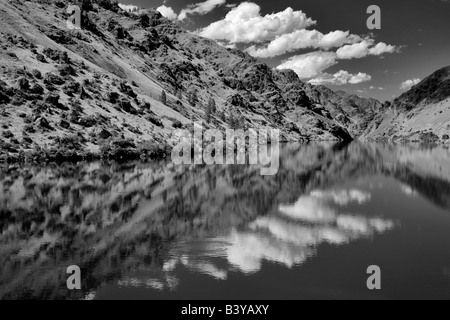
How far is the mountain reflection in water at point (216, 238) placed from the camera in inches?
973

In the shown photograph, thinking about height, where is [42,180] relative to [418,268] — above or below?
above

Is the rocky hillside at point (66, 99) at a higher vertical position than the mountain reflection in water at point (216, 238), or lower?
higher

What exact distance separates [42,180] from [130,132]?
5293cm

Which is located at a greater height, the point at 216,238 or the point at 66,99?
the point at 66,99

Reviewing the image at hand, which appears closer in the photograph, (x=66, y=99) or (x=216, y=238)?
(x=216, y=238)

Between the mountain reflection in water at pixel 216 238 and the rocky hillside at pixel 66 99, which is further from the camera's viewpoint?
the rocky hillside at pixel 66 99

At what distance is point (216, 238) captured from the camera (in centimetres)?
3569

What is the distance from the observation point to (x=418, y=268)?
27.9 m

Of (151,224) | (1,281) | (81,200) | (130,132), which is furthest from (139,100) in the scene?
(1,281)

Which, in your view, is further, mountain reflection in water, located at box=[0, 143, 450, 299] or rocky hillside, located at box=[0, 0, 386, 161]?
rocky hillside, located at box=[0, 0, 386, 161]

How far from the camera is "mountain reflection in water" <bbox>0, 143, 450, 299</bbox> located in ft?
81.0

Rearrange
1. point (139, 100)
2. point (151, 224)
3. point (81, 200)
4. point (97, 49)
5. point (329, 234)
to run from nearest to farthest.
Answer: point (329, 234)
point (151, 224)
point (81, 200)
point (139, 100)
point (97, 49)

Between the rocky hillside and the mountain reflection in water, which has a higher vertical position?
the rocky hillside

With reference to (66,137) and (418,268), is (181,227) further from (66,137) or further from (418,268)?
(66,137)
